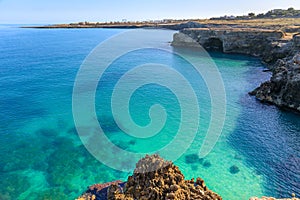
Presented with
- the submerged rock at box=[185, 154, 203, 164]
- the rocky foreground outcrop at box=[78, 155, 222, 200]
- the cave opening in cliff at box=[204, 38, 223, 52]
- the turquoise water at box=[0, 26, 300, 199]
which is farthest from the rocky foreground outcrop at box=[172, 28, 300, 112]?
the rocky foreground outcrop at box=[78, 155, 222, 200]

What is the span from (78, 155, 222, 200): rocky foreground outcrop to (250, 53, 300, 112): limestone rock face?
2798 cm

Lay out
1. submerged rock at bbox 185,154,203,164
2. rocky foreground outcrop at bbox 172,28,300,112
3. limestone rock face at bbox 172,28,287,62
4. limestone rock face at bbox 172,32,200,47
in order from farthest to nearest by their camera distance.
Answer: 1. limestone rock face at bbox 172,32,200,47
2. limestone rock face at bbox 172,28,287,62
3. rocky foreground outcrop at bbox 172,28,300,112
4. submerged rock at bbox 185,154,203,164

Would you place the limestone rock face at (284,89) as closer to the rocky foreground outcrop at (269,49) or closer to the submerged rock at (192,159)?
the rocky foreground outcrop at (269,49)

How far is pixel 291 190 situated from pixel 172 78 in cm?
3960

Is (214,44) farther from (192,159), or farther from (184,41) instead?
(192,159)

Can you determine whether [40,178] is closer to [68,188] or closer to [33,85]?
[68,188]

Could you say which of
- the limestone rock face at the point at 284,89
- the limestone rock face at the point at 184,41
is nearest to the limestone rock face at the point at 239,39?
the limestone rock face at the point at 184,41

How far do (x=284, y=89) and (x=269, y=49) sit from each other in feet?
126

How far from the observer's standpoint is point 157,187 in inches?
755

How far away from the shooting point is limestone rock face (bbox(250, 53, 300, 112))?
39.7m

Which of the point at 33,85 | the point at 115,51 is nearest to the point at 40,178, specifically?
the point at 33,85

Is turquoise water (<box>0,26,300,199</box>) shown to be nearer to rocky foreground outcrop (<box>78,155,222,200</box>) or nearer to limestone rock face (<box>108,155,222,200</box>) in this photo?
rocky foreground outcrop (<box>78,155,222,200</box>)

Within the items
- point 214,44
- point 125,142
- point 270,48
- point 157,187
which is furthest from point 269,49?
point 157,187

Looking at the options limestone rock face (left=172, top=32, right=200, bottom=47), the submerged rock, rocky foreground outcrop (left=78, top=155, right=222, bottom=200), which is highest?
rocky foreground outcrop (left=78, top=155, right=222, bottom=200)
